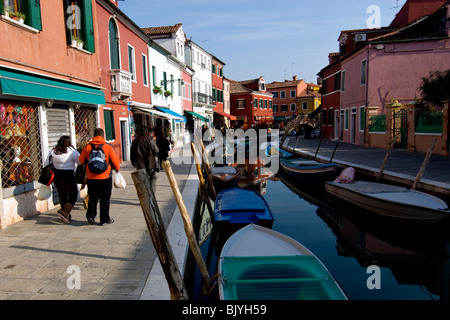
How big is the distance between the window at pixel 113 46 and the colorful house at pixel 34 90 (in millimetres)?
3646

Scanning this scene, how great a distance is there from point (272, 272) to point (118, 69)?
10581 millimetres

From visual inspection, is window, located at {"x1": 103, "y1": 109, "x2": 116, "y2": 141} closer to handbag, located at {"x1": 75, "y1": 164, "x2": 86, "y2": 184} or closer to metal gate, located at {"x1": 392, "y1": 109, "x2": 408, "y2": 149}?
handbag, located at {"x1": 75, "y1": 164, "x2": 86, "y2": 184}

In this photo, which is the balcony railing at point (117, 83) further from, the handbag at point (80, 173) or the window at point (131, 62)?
the handbag at point (80, 173)

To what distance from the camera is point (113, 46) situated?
1320cm

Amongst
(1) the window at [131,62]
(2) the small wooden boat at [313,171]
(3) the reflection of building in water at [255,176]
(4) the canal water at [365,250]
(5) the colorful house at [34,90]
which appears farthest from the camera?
(1) the window at [131,62]

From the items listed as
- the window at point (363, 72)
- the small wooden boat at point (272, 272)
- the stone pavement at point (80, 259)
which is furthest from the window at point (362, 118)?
the small wooden boat at point (272, 272)

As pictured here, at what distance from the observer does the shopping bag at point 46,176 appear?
A: 5793mm

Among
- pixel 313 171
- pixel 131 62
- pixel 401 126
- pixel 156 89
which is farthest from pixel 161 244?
pixel 401 126

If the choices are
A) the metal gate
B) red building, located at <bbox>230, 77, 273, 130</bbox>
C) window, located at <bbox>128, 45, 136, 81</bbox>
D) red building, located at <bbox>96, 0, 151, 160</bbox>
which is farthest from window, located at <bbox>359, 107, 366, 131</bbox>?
red building, located at <bbox>230, 77, 273, 130</bbox>

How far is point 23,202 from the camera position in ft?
20.5

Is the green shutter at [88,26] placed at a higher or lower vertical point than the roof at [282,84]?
lower

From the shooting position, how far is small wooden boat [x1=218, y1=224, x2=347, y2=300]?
11.8 ft

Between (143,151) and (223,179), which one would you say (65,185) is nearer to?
(143,151)

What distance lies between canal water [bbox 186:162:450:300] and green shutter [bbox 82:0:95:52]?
5.65 meters
